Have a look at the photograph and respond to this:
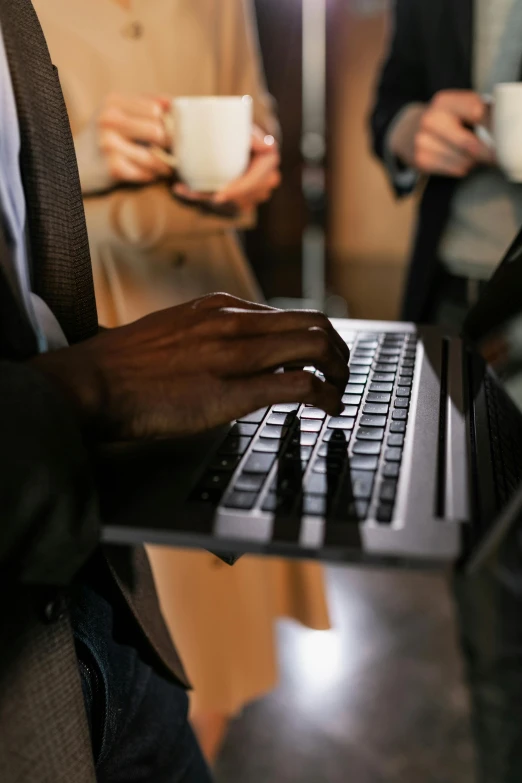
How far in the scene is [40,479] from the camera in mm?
321

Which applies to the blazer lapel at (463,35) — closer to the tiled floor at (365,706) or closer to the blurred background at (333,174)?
the tiled floor at (365,706)

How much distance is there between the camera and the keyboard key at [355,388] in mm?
492

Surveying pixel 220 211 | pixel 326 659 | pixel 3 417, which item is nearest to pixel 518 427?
pixel 3 417

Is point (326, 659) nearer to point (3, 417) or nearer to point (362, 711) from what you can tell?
point (362, 711)

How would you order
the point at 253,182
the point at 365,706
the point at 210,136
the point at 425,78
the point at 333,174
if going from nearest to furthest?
the point at 210,136 → the point at 253,182 → the point at 425,78 → the point at 365,706 → the point at 333,174

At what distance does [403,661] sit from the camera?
131cm

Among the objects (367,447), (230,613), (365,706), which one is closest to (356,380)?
(367,447)

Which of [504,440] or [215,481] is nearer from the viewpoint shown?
[215,481]

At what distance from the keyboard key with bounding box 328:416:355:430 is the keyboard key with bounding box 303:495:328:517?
0.09m

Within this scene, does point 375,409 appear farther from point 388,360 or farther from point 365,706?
point 365,706

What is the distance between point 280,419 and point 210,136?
0.41 metres

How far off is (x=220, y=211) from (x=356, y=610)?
0.83 metres

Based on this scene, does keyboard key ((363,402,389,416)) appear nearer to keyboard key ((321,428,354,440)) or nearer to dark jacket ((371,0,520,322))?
keyboard key ((321,428,354,440))

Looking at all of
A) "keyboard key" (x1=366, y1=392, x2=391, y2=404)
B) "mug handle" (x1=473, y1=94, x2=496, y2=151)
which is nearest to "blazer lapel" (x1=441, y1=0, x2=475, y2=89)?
"mug handle" (x1=473, y1=94, x2=496, y2=151)
